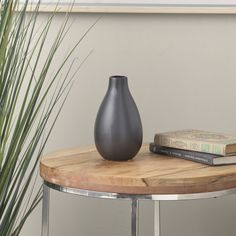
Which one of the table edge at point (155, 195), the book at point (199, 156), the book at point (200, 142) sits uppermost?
the book at point (200, 142)

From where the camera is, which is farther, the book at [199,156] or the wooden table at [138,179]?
the book at [199,156]

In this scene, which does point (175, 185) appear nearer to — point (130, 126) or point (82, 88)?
point (130, 126)

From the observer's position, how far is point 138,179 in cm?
137

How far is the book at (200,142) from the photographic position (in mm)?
1504

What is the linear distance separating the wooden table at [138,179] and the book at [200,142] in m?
0.04

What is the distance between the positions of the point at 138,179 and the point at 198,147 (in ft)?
0.77

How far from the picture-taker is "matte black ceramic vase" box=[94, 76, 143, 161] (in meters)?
1.53

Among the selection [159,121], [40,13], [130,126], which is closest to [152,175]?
[130,126]

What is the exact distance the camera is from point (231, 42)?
79.4 inches

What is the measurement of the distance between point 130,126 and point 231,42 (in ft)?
2.09

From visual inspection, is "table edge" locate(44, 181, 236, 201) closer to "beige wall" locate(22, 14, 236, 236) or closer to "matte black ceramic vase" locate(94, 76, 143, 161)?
"matte black ceramic vase" locate(94, 76, 143, 161)

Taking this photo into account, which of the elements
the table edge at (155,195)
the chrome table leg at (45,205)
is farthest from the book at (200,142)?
the chrome table leg at (45,205)

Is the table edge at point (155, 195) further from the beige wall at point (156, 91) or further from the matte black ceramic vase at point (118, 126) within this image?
the beige wall at point (156, 91)

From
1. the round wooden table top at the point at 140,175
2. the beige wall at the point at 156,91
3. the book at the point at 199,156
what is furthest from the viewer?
the beige wall at the point at 156,91
